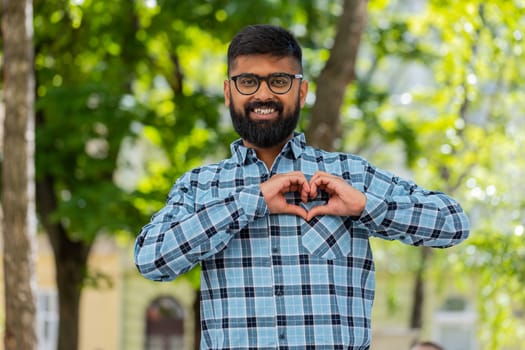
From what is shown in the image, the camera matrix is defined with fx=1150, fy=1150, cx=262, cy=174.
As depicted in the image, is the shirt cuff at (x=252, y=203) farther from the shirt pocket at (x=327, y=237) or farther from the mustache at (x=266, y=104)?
the mustache at (x=266, y=104)

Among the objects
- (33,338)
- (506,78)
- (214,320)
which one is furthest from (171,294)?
(214,320)

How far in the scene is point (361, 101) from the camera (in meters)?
15.8

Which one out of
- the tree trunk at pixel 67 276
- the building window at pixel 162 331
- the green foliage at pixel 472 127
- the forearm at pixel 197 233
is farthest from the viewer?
the building window at pixel 162 331

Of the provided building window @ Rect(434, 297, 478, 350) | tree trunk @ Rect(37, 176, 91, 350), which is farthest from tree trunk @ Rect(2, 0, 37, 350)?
building window @ Rect(434, 297, 478, 350)

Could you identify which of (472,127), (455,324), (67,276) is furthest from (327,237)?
(455,324)

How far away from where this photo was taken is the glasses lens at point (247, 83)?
321cm

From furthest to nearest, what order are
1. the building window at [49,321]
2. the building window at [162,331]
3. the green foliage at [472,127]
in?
the building window at [162,331] < the building window at [49,321] < the green foliage at [472,127]

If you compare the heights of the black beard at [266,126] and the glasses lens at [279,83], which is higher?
the glasses lens at [279,83]

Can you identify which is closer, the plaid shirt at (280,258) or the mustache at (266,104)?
the plaid shirt at (280,258)

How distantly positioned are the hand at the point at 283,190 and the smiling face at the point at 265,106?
16cm

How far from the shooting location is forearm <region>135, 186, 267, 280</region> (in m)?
3.04

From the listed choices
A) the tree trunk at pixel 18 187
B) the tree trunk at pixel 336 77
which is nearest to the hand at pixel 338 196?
the tree trunk at pixel 18 187

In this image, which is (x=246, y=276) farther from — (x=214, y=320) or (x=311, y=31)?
(x=311, y=31)

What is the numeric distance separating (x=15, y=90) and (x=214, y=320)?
661 centimetres
